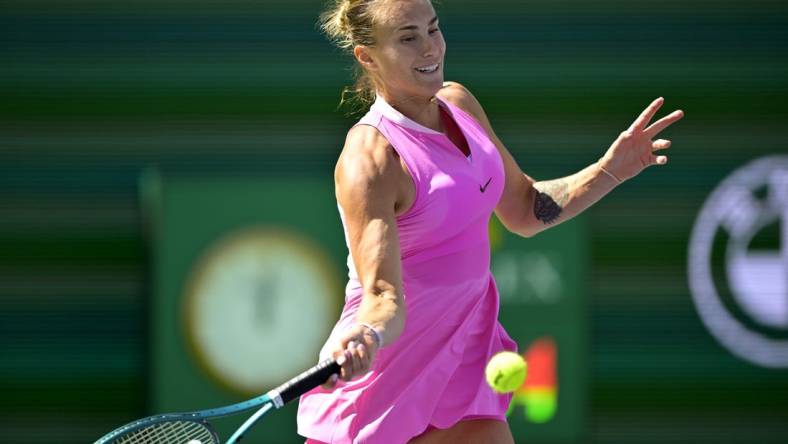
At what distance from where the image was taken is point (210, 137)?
266 inches

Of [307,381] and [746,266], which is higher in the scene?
[307,381]

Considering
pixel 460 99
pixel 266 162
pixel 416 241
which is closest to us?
pixel 416 241

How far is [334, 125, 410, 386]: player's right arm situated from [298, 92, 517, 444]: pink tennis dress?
0.06 metres

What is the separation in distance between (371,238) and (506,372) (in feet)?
1.37

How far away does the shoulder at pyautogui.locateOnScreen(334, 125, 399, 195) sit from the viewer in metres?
3.25

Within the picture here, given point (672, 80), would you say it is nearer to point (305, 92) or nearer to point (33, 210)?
point (305, 92)

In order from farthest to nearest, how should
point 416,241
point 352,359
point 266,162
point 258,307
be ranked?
point 266,162 < point 258,307 < point 416,241 < point 352,359

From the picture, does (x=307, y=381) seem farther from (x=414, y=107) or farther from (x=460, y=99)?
(x=460, y=99)

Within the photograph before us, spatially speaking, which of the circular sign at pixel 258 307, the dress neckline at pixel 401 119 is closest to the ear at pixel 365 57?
the dress neckline at pixel 401 119

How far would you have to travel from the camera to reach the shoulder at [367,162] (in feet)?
10.7

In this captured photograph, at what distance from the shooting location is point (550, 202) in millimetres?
3768

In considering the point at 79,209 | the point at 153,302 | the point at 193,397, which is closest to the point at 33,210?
the point at 79,209

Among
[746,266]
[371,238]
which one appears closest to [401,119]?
[371,238]

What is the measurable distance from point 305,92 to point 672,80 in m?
1.70
